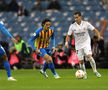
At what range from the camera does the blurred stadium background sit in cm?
3061

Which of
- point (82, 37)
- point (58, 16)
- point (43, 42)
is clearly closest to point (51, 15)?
point (58, 16)

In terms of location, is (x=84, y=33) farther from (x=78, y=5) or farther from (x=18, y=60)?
(x=78, y=5)

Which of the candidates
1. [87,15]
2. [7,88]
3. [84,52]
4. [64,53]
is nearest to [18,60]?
[64,53]

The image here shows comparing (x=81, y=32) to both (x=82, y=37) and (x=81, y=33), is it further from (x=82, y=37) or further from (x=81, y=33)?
(x=82, y=37)

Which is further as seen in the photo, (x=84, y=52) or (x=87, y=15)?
(x=87, y=15)

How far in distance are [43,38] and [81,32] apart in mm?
1321

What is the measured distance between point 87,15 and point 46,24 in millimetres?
12615

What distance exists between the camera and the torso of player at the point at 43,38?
1912 cm

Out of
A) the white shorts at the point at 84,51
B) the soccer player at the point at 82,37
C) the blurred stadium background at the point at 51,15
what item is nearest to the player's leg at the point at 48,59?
the soccer player at the point at 82,37

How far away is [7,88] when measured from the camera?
14.3m

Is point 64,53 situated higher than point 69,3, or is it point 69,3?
point 69,3

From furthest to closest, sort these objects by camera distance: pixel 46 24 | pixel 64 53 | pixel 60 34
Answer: pixel 60 34 < pixel 64 53 < pixel 46 24

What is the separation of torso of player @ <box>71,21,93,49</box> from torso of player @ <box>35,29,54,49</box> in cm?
82

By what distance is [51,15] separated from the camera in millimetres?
31672
